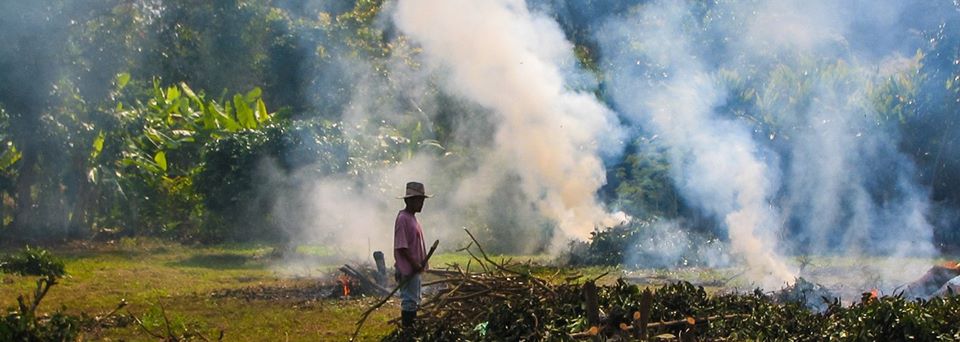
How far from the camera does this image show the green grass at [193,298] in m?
10.9

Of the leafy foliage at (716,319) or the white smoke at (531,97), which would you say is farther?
the white smoke at (531,97)

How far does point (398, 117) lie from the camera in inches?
974

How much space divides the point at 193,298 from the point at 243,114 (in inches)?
373

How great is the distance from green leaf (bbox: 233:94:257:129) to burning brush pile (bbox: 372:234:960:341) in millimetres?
14978

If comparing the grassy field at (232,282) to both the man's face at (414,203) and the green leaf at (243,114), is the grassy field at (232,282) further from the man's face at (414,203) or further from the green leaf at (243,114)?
the green leaf at (243,114)

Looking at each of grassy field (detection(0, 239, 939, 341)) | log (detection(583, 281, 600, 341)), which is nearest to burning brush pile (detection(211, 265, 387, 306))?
grassy field (detection(0, 239, 939, 341))

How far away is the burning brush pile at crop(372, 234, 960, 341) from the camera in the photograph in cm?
704

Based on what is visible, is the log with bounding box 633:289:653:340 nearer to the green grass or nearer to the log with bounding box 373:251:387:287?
the green grass

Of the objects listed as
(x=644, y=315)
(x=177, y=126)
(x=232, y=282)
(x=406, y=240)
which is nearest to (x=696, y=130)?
(x=232, y=282)

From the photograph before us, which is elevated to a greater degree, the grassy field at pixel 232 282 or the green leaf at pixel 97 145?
the green leaf at pixel 97 145

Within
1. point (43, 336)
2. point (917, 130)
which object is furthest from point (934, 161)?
point (43, 336)

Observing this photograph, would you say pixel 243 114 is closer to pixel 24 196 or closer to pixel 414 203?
pixel 24 196

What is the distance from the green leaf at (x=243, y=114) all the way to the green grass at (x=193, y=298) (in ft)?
9.98

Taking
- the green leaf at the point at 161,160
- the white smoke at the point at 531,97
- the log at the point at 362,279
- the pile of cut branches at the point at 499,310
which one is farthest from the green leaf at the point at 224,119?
the pile of cut branches at the point at 499,310
